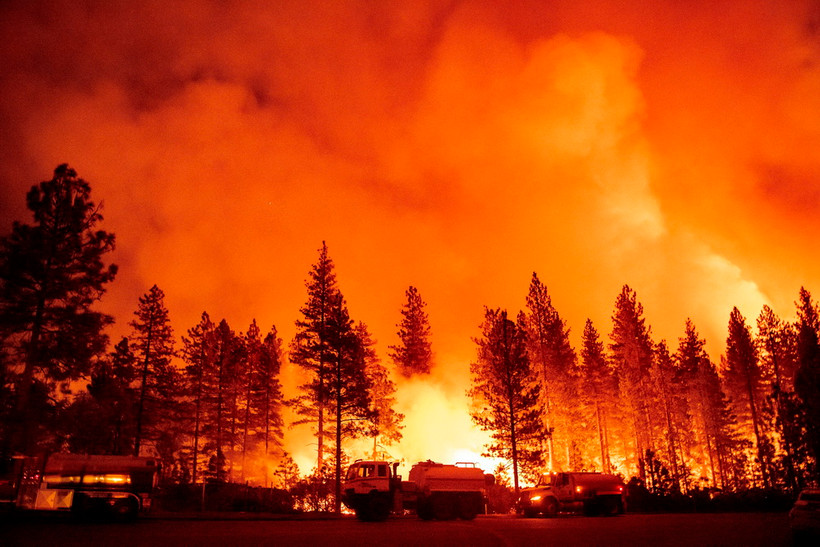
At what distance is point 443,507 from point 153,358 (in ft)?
97.7

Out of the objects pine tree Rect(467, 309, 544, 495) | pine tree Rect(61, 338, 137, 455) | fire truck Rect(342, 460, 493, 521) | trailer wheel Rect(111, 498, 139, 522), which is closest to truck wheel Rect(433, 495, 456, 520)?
fire truck Rect(342, 460, 493, 521)

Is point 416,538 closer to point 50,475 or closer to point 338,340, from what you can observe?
point 50,475

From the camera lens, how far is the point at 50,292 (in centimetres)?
2845

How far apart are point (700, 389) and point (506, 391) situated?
43368 millimetres

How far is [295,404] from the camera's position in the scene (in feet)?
156

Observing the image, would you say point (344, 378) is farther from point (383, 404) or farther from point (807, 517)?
point (807, 517)

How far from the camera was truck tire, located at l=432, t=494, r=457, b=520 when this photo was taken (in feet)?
89.2

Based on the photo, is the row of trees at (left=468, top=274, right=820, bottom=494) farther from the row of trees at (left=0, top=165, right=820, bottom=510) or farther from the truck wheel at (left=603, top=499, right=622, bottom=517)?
the truck wheel at (left=603, top=499, right=622, bottom=517)

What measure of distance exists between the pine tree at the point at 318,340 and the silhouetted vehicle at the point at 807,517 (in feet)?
98.5

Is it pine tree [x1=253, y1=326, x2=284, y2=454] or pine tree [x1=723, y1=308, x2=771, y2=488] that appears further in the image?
pine tree [x1=723, y1=308, x2=771, y2=488]

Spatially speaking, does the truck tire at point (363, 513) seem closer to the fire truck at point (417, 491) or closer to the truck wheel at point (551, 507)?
the fire truck at point (417, 491)


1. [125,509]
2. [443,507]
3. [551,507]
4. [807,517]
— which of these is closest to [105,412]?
[125,509]


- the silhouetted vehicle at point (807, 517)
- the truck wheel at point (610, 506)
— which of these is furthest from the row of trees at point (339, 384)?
the silhouetted vehicle at point (807, 517)

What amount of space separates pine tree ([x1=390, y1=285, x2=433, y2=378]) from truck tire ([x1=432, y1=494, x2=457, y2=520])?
34662 mm
